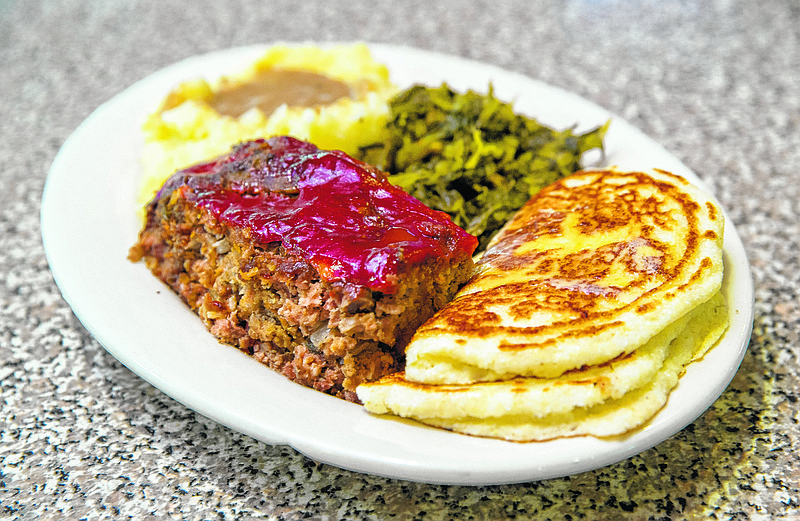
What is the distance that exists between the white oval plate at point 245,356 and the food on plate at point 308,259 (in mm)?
135

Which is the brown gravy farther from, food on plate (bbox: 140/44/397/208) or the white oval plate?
the white oval plate

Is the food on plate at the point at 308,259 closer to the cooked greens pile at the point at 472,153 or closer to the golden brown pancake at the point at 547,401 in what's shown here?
the golden brown pancake at the point at 547,401

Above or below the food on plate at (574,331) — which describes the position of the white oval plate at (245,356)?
below

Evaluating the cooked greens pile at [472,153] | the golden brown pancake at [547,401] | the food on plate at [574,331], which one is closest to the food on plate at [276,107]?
the cooked greens pile at [472,153]

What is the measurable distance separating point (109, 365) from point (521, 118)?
3.11m

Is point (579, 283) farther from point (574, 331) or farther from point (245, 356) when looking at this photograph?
point (245, 356)

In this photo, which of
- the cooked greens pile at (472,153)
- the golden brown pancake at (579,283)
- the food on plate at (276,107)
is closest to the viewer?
the golden brown pancake at (579,283)

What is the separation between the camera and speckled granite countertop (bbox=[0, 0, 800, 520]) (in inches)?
113

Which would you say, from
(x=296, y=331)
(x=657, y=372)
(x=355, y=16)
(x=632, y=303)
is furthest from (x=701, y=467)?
(x=355, y=16)

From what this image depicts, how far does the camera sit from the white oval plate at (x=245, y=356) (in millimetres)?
2475

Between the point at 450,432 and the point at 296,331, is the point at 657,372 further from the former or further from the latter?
the point at 296,331

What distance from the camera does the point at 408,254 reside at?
2953mm

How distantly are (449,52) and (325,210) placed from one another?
477 centimetres

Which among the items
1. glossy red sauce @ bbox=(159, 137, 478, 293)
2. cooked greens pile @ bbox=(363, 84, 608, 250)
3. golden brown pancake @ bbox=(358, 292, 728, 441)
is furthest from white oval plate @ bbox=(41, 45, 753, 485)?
glossy red sauce @ bbox=(159, 137, 478, 293)
